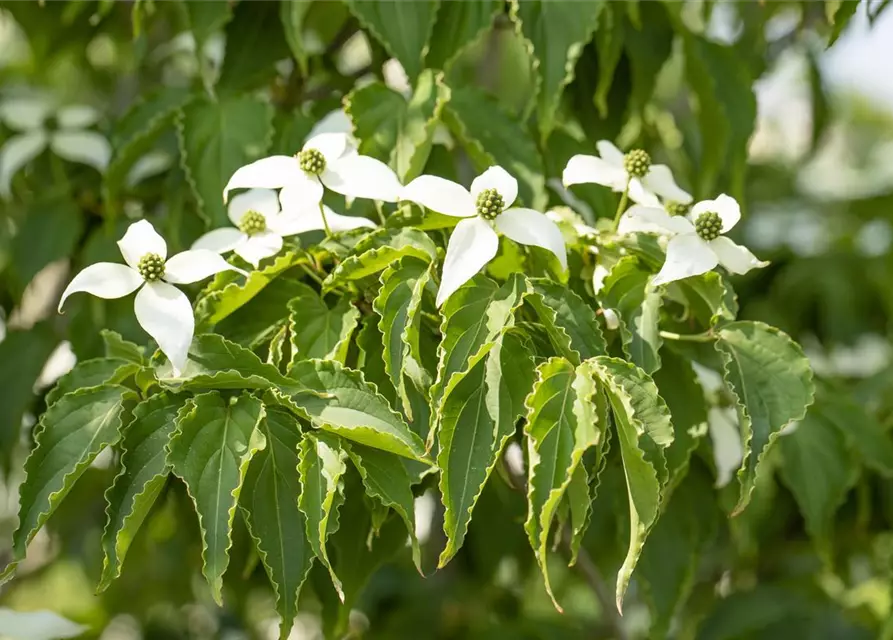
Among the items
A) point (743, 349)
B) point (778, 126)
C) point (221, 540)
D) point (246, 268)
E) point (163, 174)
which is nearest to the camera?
point (221, 540)

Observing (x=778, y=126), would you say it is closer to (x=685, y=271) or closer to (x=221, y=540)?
(x=685, y=271)

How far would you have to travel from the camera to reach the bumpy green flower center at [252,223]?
875 mm

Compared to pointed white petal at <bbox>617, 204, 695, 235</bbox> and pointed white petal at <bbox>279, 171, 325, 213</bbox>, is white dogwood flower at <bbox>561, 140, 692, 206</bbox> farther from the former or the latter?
pointed white petal at <bbox>279, 171, 325, 213</bbox>

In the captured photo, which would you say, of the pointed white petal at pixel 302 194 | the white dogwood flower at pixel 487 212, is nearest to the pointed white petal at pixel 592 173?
the white dogwood flower at pixel 487 212

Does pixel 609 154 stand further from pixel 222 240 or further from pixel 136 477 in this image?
pixel 136 477

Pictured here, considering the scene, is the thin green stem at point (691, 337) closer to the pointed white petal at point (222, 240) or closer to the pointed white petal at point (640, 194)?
the pointed white petal at point (640, 194)

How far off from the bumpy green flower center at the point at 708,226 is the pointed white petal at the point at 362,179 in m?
0.23

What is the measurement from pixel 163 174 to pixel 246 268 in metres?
0.42

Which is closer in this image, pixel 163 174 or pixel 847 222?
pixel 163 174

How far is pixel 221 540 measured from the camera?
69cm

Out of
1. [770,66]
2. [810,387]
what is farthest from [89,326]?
[770,66]

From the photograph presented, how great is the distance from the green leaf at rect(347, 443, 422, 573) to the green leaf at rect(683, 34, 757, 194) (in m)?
0.58

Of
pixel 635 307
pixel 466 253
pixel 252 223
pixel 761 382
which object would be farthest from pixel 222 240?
pixel 761 382

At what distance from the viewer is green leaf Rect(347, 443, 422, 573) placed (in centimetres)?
73
